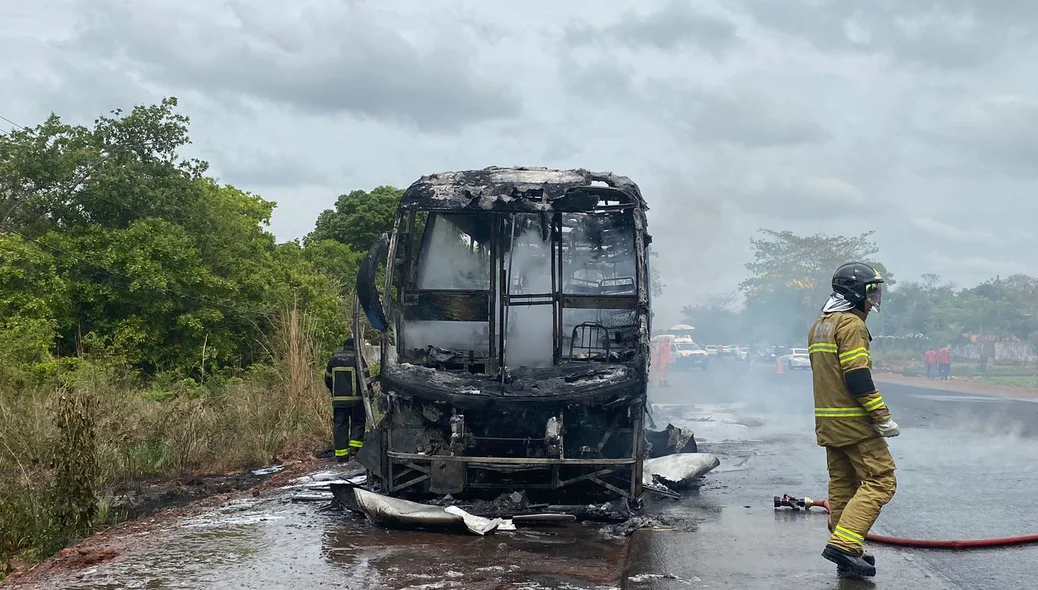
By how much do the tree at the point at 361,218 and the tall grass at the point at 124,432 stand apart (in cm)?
894

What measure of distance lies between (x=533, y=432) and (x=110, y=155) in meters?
13.1

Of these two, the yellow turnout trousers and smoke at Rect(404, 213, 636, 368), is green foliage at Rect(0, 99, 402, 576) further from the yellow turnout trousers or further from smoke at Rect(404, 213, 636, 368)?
the yellow turnout trousers

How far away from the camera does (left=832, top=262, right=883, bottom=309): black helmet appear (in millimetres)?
5930

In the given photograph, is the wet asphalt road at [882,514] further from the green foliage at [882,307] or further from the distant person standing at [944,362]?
the green foliage at [882,307]

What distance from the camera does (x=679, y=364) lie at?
145ft

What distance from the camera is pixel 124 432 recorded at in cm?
958

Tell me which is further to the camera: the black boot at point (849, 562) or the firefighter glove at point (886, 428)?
the firefighter glove at point (886, 428)

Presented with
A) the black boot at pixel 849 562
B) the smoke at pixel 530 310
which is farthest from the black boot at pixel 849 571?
the smoke at pixel 530 310

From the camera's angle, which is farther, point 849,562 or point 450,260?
point 450,260

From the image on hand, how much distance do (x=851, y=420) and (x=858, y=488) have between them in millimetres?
449

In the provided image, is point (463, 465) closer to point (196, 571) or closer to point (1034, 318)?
point (196, 571)

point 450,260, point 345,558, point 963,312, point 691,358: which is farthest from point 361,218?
point 963,312

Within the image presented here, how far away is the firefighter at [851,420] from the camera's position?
18.2 feet

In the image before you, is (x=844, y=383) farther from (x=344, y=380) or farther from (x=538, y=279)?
(x=344, y=380)
